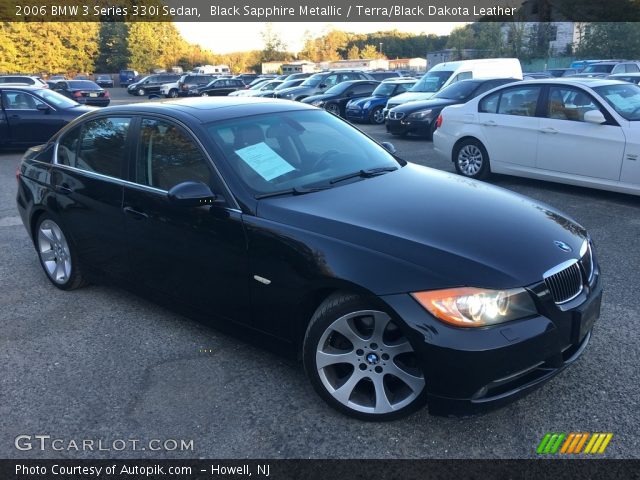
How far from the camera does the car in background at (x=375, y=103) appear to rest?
17375 mm

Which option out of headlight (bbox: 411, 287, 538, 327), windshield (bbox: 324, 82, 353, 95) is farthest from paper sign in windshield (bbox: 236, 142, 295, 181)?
windshield (bbox: 324, 82, 353, 95)

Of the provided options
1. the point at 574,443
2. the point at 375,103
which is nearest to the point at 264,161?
the point at 574,443

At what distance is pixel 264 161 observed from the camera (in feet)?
11.6

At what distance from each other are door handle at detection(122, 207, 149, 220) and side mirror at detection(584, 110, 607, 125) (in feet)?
18.9

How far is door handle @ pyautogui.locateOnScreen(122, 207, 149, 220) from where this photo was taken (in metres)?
3.78

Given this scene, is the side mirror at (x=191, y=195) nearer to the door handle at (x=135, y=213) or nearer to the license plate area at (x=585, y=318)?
the door handle at (x=135, y=213)

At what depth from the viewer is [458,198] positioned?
3.45 m

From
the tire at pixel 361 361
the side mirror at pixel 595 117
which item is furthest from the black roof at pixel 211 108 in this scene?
the side mirror at pixel 595 117

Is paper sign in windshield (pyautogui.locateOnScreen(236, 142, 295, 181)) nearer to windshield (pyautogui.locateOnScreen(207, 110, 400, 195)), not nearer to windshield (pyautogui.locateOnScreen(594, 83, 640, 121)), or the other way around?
windshield (pyautogui.locateOnScreen(207, 110, 400, 195))

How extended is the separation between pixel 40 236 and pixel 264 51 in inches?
3350

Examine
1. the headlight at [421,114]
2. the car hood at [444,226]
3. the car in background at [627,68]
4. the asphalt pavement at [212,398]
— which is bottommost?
the asphalt pavement at [212,398]

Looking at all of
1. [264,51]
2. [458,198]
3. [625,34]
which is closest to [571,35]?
[625,34]

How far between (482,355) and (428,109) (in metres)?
11.7

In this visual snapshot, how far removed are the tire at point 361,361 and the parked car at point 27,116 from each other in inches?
482
